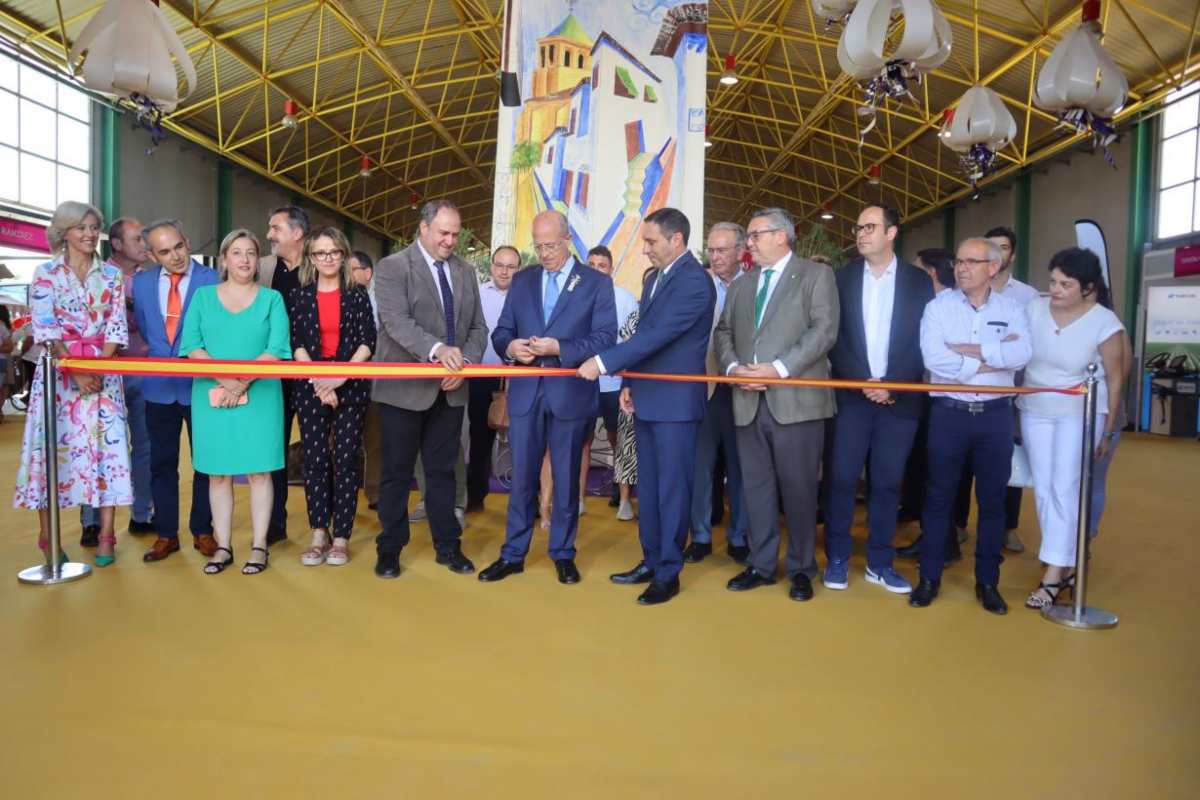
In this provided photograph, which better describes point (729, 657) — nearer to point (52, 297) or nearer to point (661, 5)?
point (52, 297)

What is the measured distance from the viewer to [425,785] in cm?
182

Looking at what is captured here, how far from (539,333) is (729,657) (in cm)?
163

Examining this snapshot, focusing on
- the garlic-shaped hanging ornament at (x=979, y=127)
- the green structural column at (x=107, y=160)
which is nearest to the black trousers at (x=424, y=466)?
the garlic-shaped hanging ornament at (x=979, y=127)

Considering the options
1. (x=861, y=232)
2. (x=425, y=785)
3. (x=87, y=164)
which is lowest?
(x=425, y=785)

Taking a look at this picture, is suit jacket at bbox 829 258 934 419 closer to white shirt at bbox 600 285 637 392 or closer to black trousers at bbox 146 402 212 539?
white shirt at bbox 600 285 637 392

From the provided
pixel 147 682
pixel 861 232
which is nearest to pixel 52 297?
pixel 147 682

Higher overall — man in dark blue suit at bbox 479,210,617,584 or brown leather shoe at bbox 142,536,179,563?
man in dark blue suit at bbox 479,210,617,584

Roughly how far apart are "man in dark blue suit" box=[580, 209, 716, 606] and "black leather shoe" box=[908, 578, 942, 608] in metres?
0.98

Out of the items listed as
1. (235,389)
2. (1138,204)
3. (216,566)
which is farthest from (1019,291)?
(1138,204)

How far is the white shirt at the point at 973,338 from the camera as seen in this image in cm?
321

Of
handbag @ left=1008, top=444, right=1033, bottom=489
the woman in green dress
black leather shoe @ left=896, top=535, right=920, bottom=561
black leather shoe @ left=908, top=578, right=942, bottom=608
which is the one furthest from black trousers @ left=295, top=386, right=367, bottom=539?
handbag @ left=1008, top=444, right=1033, bottom=489

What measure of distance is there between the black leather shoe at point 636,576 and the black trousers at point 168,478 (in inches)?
80.6

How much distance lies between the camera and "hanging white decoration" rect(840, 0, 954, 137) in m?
4.25

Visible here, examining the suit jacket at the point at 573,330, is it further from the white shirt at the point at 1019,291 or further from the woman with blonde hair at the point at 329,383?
the white shirt at the point at 1019,291
